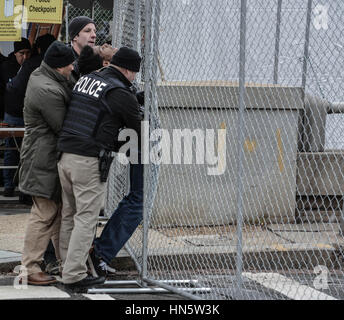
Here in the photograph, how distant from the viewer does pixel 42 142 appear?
6219mm

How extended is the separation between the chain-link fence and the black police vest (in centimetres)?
110

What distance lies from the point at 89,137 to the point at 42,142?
50 cm

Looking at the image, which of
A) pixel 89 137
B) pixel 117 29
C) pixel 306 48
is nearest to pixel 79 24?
pixel 89 137

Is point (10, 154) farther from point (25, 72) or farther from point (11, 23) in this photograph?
point (11, 23)

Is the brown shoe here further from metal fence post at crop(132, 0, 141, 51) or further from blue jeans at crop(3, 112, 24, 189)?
blue jeans at crop(3, 112, 24, 189)

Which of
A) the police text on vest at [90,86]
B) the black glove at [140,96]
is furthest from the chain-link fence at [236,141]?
the police text on vest at [90,86]

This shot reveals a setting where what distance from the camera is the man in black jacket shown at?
34.0 ft

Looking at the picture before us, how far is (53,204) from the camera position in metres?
6.40

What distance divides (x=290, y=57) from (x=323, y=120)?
84cm

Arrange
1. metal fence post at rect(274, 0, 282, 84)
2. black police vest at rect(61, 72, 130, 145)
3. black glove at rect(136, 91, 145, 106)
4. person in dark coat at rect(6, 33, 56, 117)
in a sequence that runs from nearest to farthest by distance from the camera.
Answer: black police vest at rect(61, 72, 130, 145) → black glove at rect(136, 91, 145, 106) → metal fence post at rect(274, 0, 282, 84) → person in dark coat at rect(6, 33, 56, 117)

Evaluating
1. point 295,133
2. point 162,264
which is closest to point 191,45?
point 295,133

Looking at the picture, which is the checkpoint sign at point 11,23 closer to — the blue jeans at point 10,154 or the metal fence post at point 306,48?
the blue jeans at point 10,154

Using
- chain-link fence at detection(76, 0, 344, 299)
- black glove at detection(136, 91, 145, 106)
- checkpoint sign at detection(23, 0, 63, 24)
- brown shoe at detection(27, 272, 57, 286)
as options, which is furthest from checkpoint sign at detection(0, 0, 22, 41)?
brown shoe at detection(27, 272, 57, 286)

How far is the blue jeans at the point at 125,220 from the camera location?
6484 millimetres
